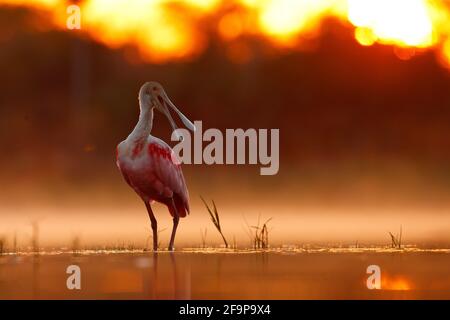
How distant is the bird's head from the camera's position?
14383 millimetres

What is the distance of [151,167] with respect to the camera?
14023mm

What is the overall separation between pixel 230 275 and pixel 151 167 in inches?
101

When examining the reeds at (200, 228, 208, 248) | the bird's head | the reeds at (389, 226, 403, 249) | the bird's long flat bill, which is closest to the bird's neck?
the bird's head

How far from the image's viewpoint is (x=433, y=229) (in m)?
14.8

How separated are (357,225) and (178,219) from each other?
2.15 metres

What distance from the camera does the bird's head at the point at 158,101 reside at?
1438 centimetres

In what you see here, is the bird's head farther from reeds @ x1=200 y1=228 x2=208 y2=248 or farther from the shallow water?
the shallow water

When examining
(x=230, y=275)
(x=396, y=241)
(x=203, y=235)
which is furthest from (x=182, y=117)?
(x=230, y=275)

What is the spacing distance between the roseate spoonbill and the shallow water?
810 millimetres

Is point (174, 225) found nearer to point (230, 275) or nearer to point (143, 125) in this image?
point (143, 125)

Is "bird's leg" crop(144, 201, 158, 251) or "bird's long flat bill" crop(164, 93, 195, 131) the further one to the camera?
"bird's long flat bill" crop(164, 93, 195, 131)

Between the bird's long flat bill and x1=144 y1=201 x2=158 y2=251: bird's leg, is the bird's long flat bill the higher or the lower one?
the higher one

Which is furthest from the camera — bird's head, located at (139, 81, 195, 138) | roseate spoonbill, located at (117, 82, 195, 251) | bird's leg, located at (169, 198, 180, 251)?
bird's head, located at (139, 81, 195, 138)

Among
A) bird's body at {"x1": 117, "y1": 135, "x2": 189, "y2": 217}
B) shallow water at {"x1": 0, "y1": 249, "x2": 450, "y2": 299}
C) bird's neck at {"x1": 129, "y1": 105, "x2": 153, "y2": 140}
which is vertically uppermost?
bird's neck at {"x1": 129, "y1": 105, "x2": 153, "y2": 140}
